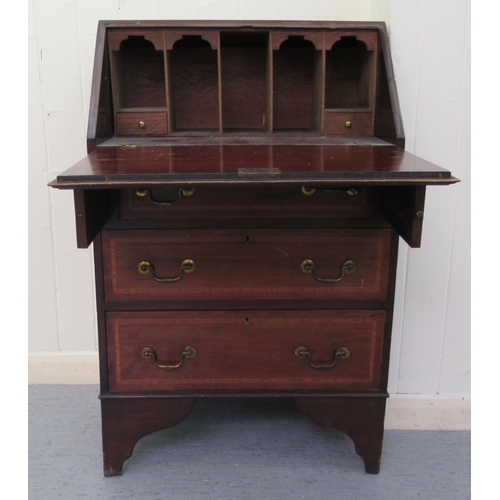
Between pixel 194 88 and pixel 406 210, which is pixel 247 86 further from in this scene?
pixel 406 210

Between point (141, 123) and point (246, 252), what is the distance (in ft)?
1.79

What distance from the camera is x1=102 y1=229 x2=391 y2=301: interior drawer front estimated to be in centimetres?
146

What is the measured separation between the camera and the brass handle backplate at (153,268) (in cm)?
146

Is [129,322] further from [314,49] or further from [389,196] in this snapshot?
[314,49]

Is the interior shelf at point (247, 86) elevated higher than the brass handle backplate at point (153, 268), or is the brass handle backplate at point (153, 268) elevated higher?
the interior shelf at point (247, 86)

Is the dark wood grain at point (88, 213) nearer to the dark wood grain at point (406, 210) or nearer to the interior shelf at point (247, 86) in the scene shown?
the interior shelf at point (247, 86)

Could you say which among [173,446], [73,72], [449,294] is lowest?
[173,446]

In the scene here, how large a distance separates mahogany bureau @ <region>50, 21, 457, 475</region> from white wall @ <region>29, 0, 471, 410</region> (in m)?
0.16

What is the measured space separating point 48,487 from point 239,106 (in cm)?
133

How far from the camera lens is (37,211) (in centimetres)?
201

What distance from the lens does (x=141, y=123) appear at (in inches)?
65.4

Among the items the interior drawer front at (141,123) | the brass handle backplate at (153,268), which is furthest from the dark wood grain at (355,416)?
the interior drawer front at (141,123)

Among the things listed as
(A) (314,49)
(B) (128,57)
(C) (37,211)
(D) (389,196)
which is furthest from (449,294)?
(C) (37,211)

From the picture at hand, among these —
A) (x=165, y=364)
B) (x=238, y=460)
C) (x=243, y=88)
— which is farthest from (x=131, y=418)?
(x=243, y=88)
